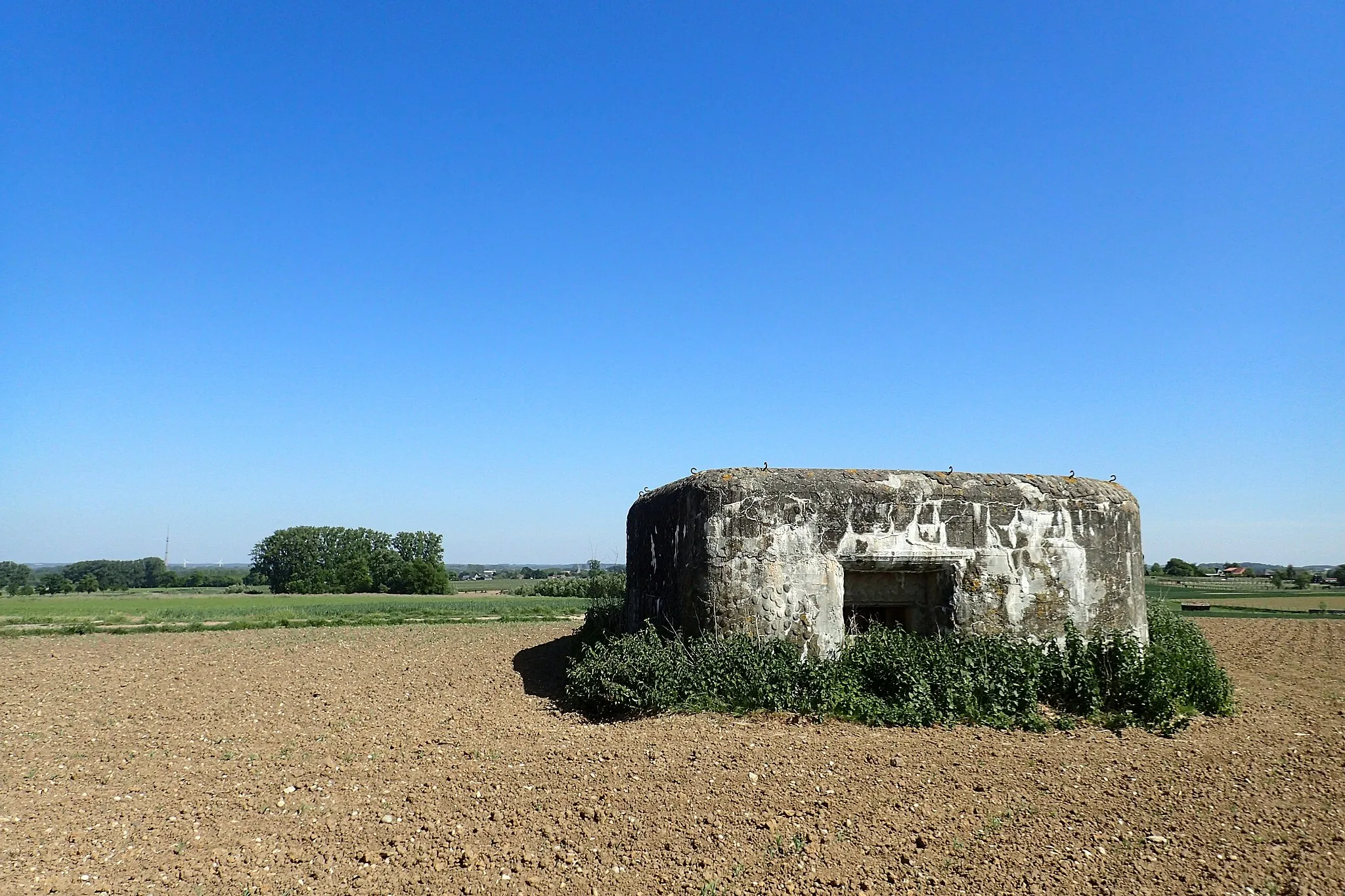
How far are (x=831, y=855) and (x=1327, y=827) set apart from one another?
412 centimetres

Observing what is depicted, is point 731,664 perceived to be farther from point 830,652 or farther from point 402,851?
point 402,851

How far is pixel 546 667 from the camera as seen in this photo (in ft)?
45.1

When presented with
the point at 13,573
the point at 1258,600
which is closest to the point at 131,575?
the point at 13,573

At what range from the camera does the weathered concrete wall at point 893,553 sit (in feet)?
31.9

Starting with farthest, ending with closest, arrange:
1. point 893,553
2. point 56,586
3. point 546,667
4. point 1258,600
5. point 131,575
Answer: point 131,575 → point 56,586 → point 1258,600 → point 546,667 → point 893,553

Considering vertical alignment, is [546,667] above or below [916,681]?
below

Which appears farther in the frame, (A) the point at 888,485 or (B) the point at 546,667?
(B) the point at 546,667

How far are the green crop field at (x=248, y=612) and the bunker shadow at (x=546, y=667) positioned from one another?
13777 millimetres

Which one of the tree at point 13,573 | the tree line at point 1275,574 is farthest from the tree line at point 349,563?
the tree line at point 1275,574

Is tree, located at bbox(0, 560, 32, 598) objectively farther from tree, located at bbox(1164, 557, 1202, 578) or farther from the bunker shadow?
tree, located at bbox(1164, 557, 1202, 578)

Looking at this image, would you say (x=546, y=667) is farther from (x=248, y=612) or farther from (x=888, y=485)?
(x=248, y=612)

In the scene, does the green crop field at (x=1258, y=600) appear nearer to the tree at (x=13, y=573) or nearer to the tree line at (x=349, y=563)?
the tree line at (x=349, y=563)

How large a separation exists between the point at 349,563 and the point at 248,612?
34.4 m

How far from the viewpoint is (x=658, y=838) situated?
18.3ft
